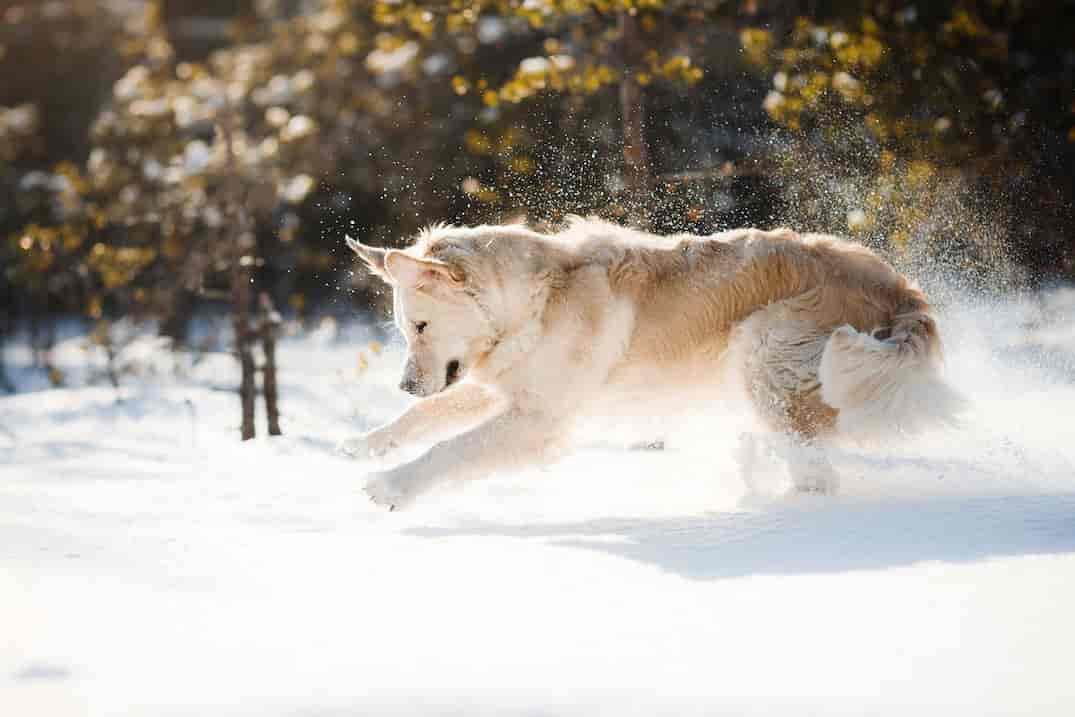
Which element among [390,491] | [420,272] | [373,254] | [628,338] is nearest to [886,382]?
[628,338]

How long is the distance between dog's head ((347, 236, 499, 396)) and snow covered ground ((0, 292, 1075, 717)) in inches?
20.4

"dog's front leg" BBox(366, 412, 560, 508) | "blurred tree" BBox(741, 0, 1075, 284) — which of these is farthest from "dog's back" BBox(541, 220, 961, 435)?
"blurred tree" BBox(741, 0, 1075, 284)

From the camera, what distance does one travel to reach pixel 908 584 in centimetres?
287

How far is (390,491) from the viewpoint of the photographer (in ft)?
14.1

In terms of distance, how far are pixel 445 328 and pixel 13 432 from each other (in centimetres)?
479

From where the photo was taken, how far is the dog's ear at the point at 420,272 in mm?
4363

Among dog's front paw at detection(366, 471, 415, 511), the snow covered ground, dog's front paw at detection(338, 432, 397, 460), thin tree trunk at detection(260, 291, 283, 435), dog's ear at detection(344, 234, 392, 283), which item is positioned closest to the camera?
the snow covered ground

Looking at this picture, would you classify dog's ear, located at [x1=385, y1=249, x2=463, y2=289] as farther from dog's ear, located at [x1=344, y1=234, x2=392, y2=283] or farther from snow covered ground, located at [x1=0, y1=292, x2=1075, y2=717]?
snow covered ground, located at [x1=0, y1=292, x2=1075, y2=717]

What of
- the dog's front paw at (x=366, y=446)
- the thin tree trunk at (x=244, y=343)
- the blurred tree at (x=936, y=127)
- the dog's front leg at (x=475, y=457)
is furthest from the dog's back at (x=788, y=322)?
the thin tree trunk at (x=244, y=343)

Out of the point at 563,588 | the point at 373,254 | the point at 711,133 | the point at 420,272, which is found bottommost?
the point at 563,588

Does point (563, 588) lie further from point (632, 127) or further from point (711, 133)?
point (711, 133)

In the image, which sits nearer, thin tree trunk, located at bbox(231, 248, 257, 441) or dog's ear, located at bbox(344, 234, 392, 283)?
dog's ear, located at bbox(344, 234, 392, 283)

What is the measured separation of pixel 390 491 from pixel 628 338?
132cm

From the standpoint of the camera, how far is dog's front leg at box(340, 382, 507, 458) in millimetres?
4945
